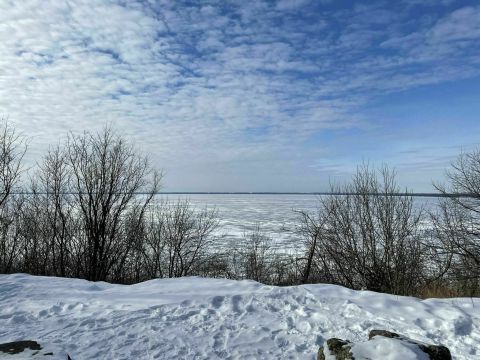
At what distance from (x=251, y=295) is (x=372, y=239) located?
11295 mm

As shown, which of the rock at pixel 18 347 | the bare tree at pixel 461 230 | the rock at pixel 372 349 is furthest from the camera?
the bare tree at pixel 461 230

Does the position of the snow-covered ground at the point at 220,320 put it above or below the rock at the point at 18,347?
below

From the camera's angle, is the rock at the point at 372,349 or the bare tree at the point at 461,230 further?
the bare tree at the point at 461,230

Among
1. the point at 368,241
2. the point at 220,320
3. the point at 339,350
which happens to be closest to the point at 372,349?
the point at 339,350

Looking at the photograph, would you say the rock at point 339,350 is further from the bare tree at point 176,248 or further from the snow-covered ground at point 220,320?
the bare tree at point 176,248

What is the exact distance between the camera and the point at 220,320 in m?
6.04

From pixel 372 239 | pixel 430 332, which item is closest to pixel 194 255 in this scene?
pixel 372 239

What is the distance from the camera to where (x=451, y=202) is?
18.2 m

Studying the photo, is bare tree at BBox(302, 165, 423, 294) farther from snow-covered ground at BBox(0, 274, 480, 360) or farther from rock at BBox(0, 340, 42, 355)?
rock at BBox(0, 340, 42, 355)

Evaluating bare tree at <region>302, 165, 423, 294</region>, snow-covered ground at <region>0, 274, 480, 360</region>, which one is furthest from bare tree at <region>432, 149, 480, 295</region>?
snow-covered ground at <region>0, 274, 480, 360</region>

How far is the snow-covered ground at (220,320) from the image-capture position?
5.11 meters

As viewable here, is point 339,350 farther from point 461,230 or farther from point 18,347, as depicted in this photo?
point 461,230

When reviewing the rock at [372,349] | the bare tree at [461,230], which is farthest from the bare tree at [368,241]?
the rock at [372,349]

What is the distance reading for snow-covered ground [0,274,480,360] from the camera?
5.11 metres
